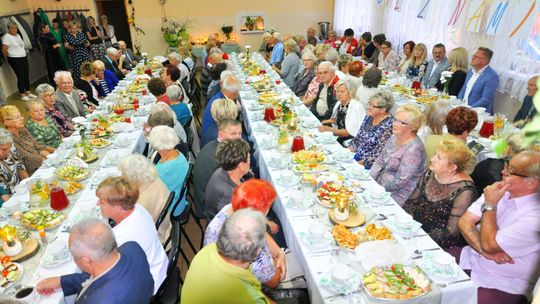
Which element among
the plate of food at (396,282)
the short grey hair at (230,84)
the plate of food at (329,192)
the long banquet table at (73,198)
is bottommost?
the long banquet table at (73,198)

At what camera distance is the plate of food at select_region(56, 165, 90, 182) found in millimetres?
3084

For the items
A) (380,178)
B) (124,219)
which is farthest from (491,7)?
(124,219)

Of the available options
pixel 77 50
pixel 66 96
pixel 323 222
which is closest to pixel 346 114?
pixel 323 222

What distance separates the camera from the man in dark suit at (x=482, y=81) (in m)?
4.97

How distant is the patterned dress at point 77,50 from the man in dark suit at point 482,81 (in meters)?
9.03

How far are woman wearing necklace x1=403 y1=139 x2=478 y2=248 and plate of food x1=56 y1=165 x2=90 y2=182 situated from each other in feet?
8.87

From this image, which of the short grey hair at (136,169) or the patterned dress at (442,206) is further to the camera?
the short grey hair at (136,169)

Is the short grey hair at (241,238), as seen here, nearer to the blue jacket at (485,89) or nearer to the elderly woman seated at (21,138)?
the elderly woman seated at (21,138)

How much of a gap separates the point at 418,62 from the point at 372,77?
284 centimetres

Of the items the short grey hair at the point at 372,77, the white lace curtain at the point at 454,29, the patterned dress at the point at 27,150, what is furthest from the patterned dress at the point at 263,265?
the short grey hair at the point at 372,77

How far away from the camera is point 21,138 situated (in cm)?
369

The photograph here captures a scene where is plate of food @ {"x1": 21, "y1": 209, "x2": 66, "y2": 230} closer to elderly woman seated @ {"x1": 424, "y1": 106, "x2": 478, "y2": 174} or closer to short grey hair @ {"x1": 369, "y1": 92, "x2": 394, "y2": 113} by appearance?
short grey hair @ {"x1": 369, "y1": 92, "x2": 394, "y2": 113}

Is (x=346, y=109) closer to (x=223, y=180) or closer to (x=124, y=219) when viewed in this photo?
(x=223, y=180)

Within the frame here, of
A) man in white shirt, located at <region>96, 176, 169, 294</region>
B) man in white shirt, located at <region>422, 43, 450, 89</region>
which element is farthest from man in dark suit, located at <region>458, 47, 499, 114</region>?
man in white shirt, located at <region>96, 176, 169, 294</region>
